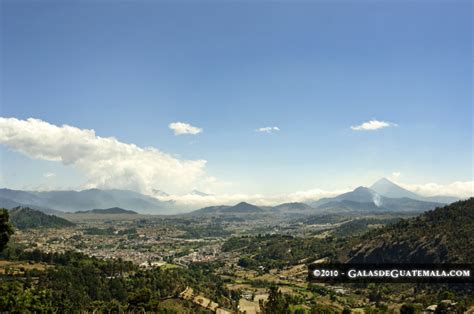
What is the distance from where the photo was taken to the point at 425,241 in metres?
140

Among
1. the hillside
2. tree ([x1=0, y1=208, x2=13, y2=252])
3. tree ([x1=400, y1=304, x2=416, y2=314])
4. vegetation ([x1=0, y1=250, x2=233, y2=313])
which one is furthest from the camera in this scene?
the hillside

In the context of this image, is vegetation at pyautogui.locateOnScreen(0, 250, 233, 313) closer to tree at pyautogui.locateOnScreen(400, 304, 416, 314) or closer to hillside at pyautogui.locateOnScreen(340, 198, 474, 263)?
tree at pyautogui.locateOnScreen(400, 304, 416, 314)

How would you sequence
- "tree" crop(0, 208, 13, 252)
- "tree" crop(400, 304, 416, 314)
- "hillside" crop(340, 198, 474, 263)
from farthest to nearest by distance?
"hillside" crop(340, 198, 474, 263)
"tree" crop(400, 304, 416, 314)
"tree" crop(0, 208, 13, 252)

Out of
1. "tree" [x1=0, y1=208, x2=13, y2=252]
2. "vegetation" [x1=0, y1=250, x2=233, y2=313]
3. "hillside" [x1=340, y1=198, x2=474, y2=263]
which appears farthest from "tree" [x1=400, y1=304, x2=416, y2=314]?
"tree" [x1=0, y1=208, x2=13, y2=252]

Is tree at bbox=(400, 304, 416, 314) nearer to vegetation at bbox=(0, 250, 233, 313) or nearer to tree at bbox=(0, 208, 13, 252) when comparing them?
vegetation at bbox=(0, 250, 233, 313)

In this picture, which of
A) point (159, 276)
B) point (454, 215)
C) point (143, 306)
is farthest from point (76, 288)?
point (454, 215)

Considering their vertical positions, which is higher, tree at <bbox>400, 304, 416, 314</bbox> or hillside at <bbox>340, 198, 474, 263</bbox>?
hillside at <bbox>340, 198, 474, 263</bbox>

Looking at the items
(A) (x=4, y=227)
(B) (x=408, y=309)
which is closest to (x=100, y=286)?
(A) (x=4, y=227)

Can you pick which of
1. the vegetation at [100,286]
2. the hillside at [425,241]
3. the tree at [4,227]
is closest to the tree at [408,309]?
the hillside at [425,241]

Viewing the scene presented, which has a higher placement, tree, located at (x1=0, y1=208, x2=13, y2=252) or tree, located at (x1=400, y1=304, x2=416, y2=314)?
tree, located at (x1=0, y1=208, x2=13, y2=252)

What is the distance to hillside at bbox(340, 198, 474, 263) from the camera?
4975 inches

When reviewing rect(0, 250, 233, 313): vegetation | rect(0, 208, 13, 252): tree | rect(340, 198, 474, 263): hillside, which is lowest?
rect(0, 250, 233, 313): vegetation

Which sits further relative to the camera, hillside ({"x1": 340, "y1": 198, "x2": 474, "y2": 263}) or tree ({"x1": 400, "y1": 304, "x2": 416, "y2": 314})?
hillside ({"x1": 340, "y1": 198, "x2": 474, "y2": 263})

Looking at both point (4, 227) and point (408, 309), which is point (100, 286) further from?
point (408, 309)
